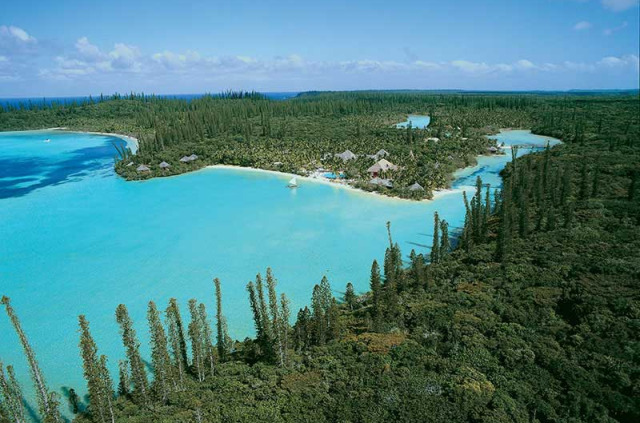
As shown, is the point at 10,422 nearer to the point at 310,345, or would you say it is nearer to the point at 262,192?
the point at 310,345

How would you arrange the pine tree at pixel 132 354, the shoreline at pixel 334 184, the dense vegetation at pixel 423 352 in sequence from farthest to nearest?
the shoreline at pixel 334 184 < the pine tree at pixel 132 354 < the dense vegetation at pixel 423 352

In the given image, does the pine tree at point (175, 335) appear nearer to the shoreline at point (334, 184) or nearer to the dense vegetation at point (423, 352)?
the dense vegetation at point (423, 352)

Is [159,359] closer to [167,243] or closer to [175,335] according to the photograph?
[175,335]

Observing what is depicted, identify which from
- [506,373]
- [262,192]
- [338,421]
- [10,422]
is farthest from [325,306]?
[262,192]

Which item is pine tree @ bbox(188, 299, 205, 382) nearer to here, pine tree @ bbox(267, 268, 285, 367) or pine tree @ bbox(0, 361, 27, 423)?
pine tree @ bbox(267, 268, 285, 367)

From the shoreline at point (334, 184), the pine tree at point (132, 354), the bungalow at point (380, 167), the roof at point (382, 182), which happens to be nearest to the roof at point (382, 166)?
the bungalow at point (380, 167)
